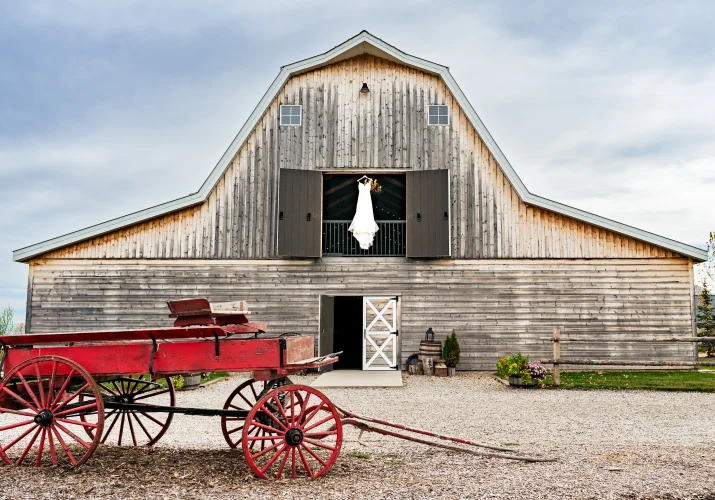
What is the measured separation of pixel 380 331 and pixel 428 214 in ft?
11.3

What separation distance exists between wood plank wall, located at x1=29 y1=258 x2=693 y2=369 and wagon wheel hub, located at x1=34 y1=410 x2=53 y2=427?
10481 millimetres

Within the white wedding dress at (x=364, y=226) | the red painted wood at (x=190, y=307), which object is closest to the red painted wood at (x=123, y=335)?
the red painted wood at (x=190, y=307)

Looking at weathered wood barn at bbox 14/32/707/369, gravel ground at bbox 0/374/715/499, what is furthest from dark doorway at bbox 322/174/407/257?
gravel ground at bbox 0/374/715/499

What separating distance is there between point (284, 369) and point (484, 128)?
12.3 meters

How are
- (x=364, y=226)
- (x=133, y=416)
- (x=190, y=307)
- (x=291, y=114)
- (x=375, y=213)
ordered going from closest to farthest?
1. (x=190, y=307)
2. (x=133, y=416)
3. (x=364, y=226)
4. (x=291, y=114)
5. (x=375, y=213)

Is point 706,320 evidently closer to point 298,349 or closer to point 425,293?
point 425,293

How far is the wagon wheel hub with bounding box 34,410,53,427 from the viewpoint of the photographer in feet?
18.6

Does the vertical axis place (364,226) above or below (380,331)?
above

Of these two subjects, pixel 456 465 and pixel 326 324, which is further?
→ pixel 326 324

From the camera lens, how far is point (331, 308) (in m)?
16.8

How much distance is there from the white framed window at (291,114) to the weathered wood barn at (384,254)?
4 cm

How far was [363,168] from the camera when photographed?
16594 mm

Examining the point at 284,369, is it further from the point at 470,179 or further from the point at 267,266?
the point at 470,179

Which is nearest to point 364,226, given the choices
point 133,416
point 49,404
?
point 133,416
